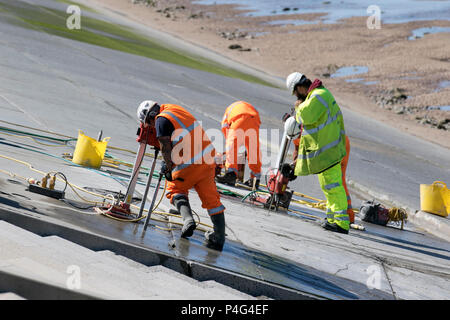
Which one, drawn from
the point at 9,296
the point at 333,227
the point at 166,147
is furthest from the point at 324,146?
the point at 9,296

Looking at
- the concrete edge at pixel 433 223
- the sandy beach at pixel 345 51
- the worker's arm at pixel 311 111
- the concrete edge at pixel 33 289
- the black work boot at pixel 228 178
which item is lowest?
the concrete edge at pixel 433 223

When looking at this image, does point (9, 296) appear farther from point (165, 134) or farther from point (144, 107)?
point (144, 107)

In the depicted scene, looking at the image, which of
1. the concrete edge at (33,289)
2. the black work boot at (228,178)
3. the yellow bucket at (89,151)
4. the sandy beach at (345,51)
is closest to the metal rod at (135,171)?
the yellow bucket at (89,151)

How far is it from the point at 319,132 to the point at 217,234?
2.64 m

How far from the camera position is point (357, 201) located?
11531 mm

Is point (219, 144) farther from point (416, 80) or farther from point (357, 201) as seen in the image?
point (416, 80)

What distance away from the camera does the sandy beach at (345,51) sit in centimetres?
3312

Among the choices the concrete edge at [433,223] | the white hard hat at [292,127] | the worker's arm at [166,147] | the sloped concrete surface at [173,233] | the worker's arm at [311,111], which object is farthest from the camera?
the concrete edge at [433,223]

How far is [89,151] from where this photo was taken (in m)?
8.59

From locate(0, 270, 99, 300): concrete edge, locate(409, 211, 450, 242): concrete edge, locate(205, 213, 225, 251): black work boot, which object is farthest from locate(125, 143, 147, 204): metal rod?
locate(409, 211, 450, 242): concrete edge

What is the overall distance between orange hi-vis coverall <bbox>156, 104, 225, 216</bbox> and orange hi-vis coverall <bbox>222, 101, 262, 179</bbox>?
12.7 ft

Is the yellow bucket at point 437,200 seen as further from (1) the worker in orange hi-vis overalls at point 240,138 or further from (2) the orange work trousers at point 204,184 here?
(2) the orange work trousers at point 204,184

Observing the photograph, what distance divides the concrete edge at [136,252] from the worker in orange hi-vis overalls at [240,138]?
492 centimetres

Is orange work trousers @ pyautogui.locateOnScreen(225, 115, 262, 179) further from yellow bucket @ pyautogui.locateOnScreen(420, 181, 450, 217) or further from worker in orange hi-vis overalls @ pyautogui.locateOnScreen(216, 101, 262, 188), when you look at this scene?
yellow bucket @ pyautogui.locateOnScreen(420, 181, 450, 217)
